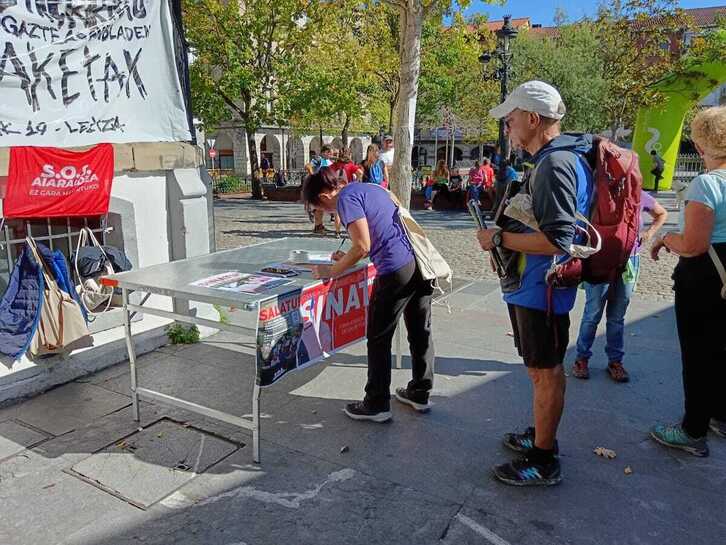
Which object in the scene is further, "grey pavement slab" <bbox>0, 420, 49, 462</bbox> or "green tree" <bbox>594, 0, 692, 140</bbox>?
"green tree" <bbox>594, 0, 692, 140</bbox>

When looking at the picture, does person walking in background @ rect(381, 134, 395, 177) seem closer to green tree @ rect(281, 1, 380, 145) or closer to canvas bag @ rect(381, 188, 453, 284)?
canvas bag @ rect(381, 188, 453, 284)

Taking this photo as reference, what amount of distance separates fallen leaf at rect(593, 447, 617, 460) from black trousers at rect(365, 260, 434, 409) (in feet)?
3.52

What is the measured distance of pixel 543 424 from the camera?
9.91ft

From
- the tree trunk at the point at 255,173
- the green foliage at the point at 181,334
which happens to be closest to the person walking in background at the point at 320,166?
the tree trunk at the point at 255,173

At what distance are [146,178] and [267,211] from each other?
13.0 metres

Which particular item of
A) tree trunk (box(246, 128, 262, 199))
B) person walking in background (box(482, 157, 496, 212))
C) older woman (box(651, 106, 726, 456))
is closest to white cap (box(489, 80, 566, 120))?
older woman (box(651, 106, 726, 456))

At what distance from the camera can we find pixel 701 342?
330 centimetres

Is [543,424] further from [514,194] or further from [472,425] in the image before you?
[514,194]

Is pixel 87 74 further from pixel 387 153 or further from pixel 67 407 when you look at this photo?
pixel 387 153

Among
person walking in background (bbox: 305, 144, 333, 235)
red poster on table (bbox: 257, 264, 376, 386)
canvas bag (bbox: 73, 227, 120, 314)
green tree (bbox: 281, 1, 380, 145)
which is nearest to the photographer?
red poster on table (bbox: 257, 264, 376, 386)

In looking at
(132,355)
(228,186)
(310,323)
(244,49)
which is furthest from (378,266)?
(228,186)

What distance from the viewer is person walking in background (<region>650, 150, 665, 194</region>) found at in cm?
2025

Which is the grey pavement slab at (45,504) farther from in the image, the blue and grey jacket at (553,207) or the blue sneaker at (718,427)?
the blue sneaker at (718,427)

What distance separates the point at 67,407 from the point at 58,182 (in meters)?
1.63
